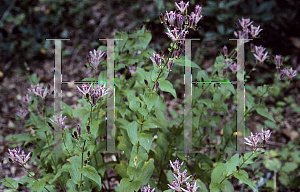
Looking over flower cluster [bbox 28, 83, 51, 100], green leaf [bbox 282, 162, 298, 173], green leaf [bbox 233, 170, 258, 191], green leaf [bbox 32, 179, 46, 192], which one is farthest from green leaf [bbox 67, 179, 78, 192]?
green leaf [bbox 282, 162, 298, 173]

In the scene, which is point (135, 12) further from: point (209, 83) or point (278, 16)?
point (209, 83)

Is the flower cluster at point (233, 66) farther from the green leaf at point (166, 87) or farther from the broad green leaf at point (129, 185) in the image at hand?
the broad green leaf at point (129, 185)

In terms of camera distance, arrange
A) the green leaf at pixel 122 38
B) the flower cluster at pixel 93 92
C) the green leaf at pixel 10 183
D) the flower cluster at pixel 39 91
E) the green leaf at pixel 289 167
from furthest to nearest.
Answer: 1. the green leaf at pixel 289 167
2. the green leaf at pixel 122 38
3. the flower cluster at pixel 39 91
4. the green leaf at pixel 10 183
5. the flower cluster at pixel 93 92

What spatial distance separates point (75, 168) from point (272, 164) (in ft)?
4.89

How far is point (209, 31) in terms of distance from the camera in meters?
3.61

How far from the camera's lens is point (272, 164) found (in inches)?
87.0

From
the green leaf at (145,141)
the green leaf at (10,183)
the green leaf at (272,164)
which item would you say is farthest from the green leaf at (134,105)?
the green leaf at (272,164)

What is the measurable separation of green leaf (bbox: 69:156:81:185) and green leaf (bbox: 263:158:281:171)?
141 cm

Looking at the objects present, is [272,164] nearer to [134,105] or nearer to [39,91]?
[134,105]

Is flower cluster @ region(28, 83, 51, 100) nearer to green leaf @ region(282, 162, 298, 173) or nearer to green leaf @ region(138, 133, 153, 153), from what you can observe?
green leaf @ region(138, 133, 153, 153)

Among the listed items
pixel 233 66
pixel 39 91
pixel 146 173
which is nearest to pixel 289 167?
pixel 233 66

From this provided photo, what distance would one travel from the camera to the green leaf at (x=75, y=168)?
1.33 m

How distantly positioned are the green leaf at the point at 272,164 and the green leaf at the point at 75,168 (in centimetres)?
141

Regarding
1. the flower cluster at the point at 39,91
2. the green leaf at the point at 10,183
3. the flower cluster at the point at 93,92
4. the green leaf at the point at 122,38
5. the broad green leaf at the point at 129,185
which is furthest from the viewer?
the green leaf at the point at 122,38
